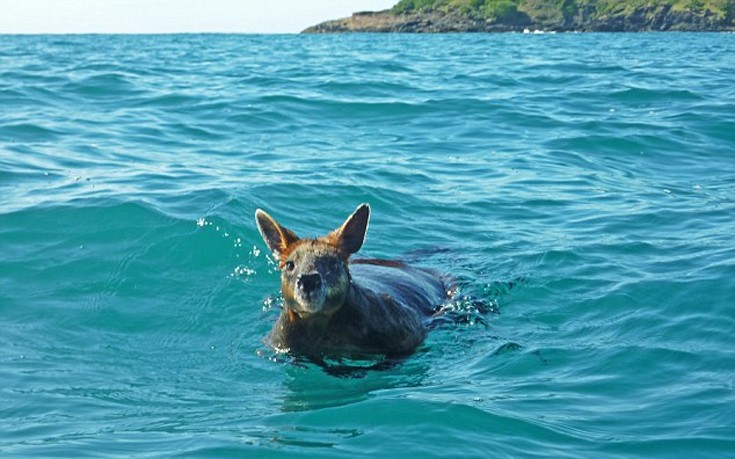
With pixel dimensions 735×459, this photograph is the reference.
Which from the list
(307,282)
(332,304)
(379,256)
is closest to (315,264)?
(307,282)

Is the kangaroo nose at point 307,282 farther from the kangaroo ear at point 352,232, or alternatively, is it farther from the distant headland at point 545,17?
the distant headland at point 545,17

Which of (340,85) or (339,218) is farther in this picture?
(340,85)

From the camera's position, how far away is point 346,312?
8.93m

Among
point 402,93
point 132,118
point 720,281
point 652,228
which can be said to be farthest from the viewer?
point 402,93

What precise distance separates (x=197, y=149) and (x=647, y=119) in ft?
34.3

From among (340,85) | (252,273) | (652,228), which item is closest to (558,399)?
(252,273)

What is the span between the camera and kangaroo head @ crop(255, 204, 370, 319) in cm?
833

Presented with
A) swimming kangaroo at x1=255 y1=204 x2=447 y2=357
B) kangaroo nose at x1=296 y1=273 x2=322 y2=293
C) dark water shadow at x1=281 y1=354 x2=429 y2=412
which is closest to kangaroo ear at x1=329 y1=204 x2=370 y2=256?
swimming kangaroo at x1=255 y1=204 x2=447 y2=357

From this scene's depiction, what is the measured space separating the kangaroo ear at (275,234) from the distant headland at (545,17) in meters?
132

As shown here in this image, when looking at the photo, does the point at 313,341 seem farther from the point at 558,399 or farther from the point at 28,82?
the point at 28,82

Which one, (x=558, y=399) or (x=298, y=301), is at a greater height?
(x=298, y=301)

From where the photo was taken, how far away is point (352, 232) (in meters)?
9.07

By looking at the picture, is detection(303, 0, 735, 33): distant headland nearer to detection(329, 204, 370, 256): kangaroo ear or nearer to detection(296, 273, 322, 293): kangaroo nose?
detection(329, 204, 370, 256): kangaroo ear

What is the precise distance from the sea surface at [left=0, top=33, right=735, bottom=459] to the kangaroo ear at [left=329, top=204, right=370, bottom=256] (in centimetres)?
101
